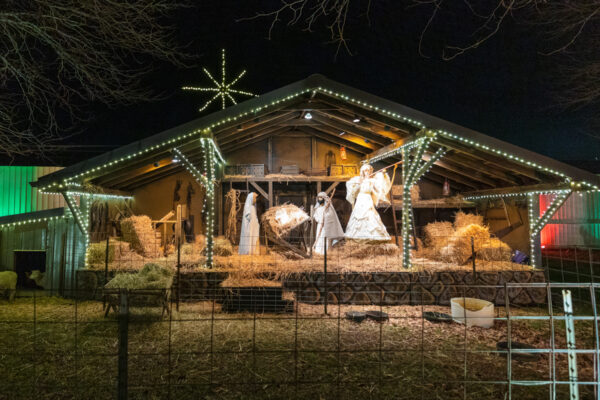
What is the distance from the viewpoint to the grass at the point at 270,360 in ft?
12.5

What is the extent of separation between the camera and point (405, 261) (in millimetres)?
8383

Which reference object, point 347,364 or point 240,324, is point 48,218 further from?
point 347,364

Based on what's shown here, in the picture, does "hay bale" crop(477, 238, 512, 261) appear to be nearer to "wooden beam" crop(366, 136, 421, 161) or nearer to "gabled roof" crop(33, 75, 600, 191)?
"gabled roof" crop(33, 75, 600, 191)

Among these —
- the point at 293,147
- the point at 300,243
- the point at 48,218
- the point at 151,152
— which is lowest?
the point at 300,243

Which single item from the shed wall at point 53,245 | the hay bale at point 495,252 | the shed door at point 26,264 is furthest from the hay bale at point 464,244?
the shed door at point 26,264

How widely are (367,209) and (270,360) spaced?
557 cm

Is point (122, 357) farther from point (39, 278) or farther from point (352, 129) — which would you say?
point (352, 129)

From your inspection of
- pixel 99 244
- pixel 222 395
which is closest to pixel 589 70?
pixel 222 395

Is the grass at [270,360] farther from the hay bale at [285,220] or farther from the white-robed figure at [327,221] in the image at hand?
the white-robed figure at [327,221]

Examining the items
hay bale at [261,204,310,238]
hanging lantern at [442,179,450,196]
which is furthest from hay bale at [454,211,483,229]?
hay bale at [261,204,310,238]

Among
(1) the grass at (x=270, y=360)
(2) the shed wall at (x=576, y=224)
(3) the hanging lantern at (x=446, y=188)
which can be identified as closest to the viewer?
(1) the grass at (x=270, y=360)

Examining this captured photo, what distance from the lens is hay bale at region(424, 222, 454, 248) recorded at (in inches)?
419

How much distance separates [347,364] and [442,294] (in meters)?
4.55

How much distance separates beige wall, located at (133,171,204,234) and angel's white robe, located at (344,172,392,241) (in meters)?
6.06
